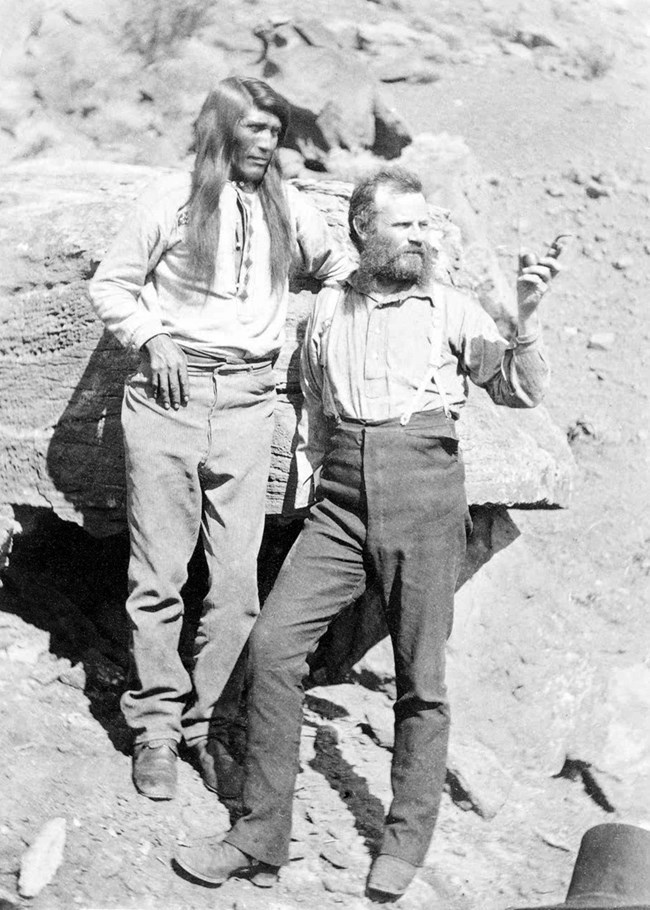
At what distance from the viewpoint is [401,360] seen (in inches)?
142

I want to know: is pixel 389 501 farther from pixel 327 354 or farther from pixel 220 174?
pixel 220 174

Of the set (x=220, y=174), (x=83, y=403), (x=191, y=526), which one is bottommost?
(x=83, y=403)

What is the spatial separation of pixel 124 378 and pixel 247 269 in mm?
1034

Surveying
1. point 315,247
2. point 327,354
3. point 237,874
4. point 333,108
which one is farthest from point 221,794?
point 333,108

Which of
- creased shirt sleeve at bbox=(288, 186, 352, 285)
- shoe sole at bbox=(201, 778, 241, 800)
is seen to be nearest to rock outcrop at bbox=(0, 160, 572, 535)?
creased shirt sleeve at bbox=(288, 186, 352, 285)

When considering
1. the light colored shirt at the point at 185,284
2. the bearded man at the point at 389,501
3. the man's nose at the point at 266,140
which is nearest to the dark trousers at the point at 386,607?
the bearded man at the point at 389,501

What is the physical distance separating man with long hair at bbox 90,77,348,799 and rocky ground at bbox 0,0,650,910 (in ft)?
1.34

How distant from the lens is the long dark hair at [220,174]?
365cm

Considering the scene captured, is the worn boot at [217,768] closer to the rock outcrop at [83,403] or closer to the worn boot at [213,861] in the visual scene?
the worn boot at [213,861]

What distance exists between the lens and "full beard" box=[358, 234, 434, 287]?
3.63 m

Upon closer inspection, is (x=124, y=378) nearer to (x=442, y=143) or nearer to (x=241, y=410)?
(x=241, y=410)

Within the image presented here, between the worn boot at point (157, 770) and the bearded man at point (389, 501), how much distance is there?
0.36 metres

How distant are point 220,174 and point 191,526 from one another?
1.23 m

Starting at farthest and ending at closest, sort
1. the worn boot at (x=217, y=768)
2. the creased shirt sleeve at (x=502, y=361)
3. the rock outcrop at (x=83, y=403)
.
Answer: the rock outcrop at (x=83, y=403), the worn boot at (x=217, y=768), the creased shirt sleeve at (x=502, y=361)
